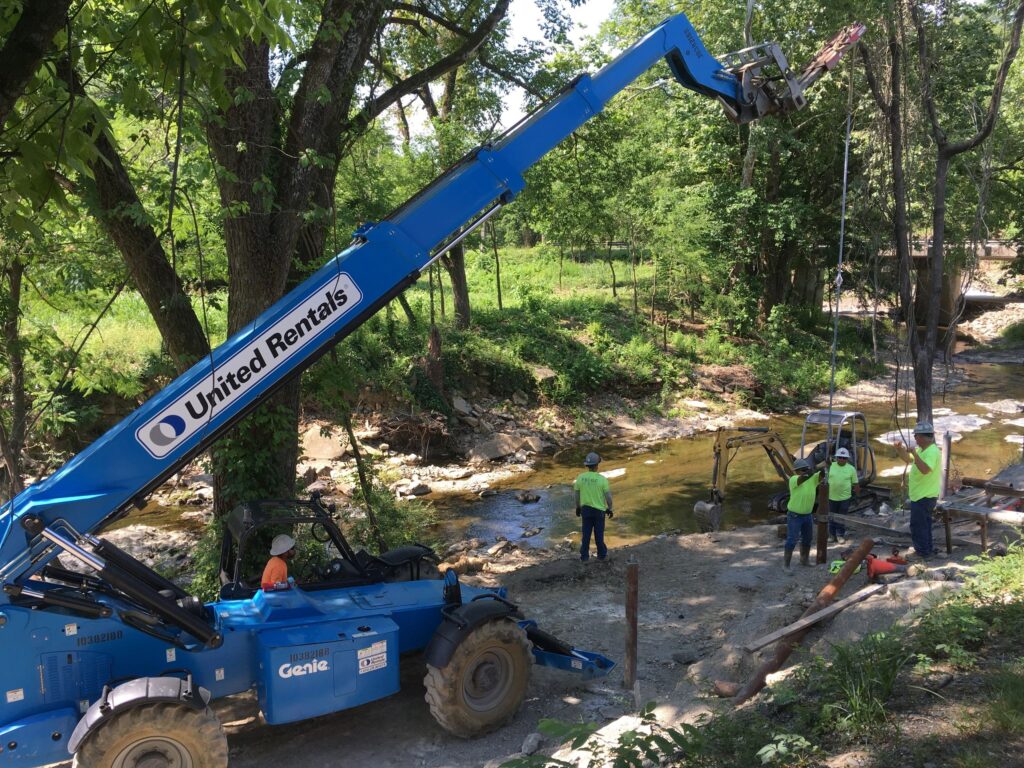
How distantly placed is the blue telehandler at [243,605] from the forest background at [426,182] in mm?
726

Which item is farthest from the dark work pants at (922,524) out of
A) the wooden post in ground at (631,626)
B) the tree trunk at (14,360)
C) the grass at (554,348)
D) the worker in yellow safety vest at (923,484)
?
the tree trunk at (14,360)

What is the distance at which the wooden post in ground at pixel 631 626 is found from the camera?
7.00 meters

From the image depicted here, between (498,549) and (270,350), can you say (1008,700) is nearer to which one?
(270,350)

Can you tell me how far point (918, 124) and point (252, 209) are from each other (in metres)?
11.0

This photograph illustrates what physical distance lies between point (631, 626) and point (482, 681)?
1479 millimetres

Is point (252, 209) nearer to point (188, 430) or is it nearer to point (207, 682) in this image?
point (188, 430)

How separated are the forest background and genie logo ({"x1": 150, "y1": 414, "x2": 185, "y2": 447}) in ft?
2.20

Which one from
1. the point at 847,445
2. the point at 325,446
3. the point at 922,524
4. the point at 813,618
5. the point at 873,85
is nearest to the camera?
the point at 813,618

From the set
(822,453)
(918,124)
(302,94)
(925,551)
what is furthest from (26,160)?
(822,453)

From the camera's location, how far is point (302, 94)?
27.8 feet

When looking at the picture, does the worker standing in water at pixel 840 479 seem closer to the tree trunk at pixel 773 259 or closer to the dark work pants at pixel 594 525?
the dark work pants at pixel 594 525

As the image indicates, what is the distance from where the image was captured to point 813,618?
7.10 meters

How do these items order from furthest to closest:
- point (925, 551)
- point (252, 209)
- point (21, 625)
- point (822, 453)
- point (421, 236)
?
point (822, 453), point (925, 551), point (252, 209), point (421, 236), point (21, 625)

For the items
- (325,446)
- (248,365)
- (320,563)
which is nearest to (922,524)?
(320,563)
